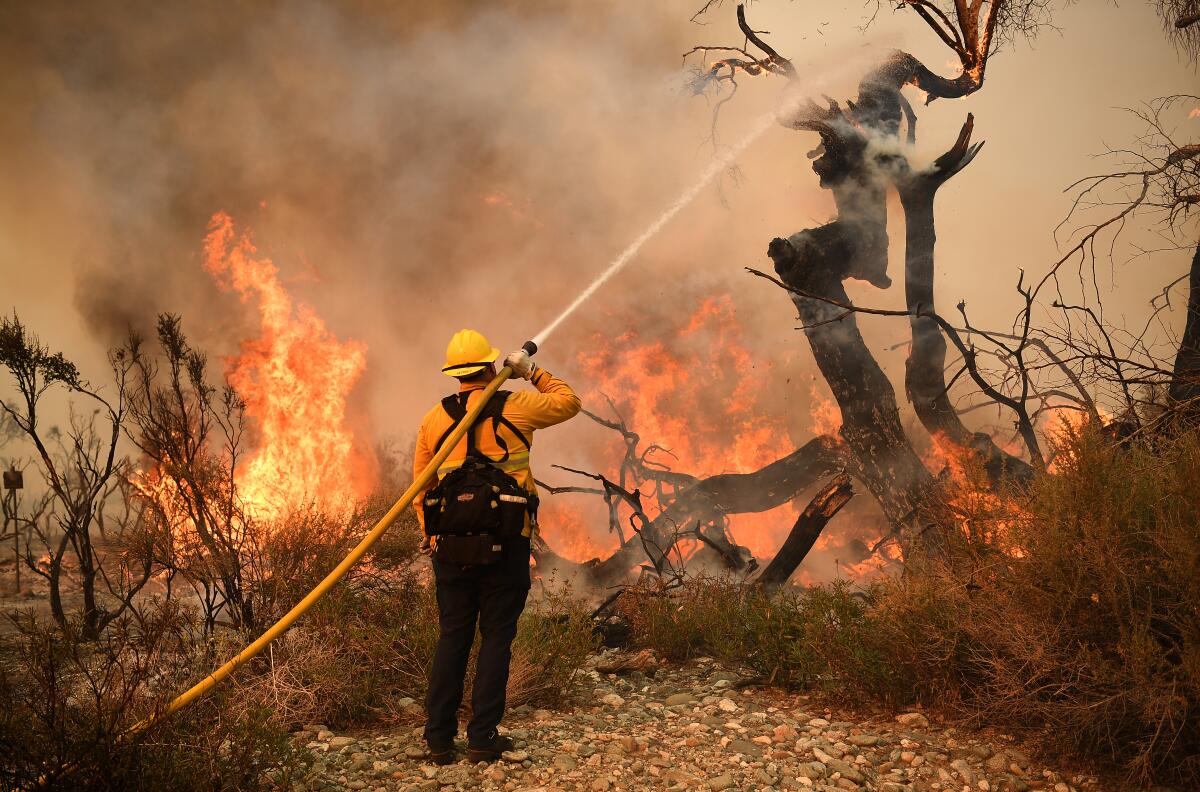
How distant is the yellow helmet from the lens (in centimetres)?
436

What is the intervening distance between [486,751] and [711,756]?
113cm

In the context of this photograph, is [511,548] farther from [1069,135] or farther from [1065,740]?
[1069,135]

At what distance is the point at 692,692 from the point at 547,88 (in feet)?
38.5

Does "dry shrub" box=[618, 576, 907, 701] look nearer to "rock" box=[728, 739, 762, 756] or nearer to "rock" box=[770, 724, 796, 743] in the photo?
"rock" box=[770, 724, 796, 743]

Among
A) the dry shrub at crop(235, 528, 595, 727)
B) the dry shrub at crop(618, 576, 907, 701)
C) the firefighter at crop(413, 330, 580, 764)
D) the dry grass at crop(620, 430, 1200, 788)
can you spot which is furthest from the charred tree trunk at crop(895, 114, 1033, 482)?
the firefighter at crop(413, 330, 580, 764)

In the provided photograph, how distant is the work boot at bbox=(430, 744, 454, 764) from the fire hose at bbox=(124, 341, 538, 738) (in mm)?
A: 948

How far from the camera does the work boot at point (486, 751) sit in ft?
13.0

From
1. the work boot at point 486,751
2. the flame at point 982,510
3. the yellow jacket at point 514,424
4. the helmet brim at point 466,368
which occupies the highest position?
the helmet brim at point 466,368

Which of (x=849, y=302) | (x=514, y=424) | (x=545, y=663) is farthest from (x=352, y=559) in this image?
(x=849, y=302)

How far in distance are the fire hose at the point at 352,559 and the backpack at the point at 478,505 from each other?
8 centimetres

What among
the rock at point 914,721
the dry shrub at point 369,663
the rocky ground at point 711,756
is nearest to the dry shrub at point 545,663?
the dry shrub at point 369,663

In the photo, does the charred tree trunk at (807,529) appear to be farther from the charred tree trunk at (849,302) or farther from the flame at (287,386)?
the flame at (287,386)

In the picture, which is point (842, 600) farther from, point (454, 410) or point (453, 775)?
point (454, 410)

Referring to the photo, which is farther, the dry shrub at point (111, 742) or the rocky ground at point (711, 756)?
the rocky ground at point (711, 756)
